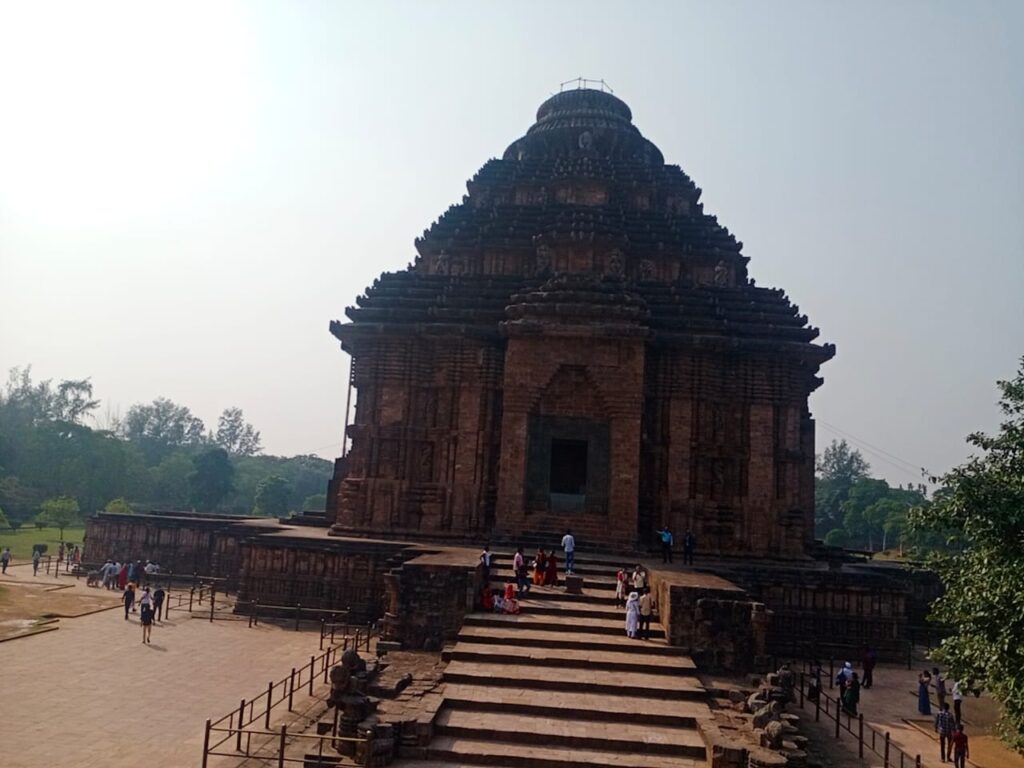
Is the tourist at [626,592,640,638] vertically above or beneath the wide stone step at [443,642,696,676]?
above

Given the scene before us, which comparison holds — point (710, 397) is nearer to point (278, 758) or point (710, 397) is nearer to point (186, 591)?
point (278, 758)

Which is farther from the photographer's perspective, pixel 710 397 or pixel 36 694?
pixel 710 397

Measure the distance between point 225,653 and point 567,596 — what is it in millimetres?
6454

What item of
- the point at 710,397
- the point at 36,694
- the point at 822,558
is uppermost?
the point at 710,397

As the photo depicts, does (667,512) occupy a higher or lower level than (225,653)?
higher

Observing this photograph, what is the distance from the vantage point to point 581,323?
19188 mm

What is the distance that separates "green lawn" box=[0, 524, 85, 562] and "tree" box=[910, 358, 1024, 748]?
32.2 meters

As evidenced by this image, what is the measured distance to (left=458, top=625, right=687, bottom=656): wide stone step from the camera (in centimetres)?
1190

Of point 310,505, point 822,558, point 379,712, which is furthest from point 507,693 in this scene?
point 310,505

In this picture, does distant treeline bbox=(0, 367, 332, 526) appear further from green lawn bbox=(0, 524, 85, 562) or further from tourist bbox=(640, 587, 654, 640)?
tourist bbox=(640, 587, 654, 640)

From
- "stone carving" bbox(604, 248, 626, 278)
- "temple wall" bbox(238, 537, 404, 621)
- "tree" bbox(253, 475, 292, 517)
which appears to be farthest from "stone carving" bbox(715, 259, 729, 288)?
"tree" bbox(253, 475, 292, 517)

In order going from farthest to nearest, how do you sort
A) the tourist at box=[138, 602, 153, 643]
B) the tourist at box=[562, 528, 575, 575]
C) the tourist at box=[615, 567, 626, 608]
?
the tourist at box=[138, 602, 153, 643]
the tourist at box=[562, 528, 575, 575]
the tourist at box=[615, 567, 626, 608]

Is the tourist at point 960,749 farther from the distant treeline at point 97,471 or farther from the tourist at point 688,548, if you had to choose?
the distant treeline at point 97,471

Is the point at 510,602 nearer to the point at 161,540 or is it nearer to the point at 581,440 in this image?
the point at 581,440
